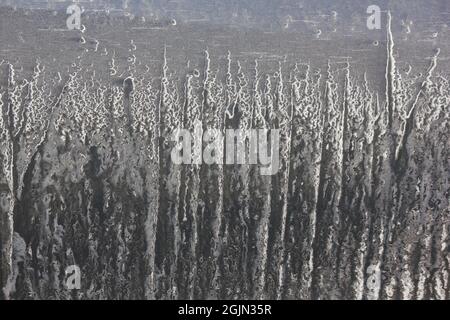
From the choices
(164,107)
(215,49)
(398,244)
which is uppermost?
(215,49)

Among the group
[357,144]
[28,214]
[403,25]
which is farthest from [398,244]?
[28,214]

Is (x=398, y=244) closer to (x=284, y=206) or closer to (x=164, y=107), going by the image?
(x=284, y=206)

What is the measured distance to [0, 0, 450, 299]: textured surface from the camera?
109 centimetres

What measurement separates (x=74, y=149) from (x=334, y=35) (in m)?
0.59

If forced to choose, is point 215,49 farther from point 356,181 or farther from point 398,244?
point 398,244

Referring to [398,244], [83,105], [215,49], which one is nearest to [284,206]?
[398,244]

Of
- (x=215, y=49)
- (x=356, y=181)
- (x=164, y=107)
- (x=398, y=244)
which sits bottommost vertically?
(x=398, y=244)

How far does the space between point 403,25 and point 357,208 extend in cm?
40

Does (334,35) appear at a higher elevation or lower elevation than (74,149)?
higher

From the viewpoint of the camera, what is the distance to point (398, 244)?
1118 mm

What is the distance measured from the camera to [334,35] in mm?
1103

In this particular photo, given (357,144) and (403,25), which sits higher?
(403,25)

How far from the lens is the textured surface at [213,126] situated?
1.09 metres

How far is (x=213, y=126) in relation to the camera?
1.09 m
